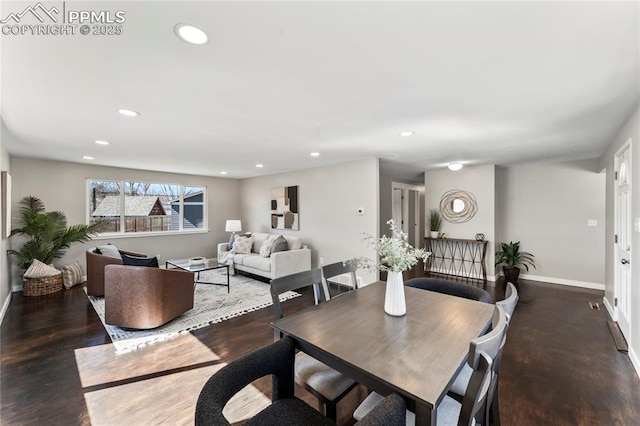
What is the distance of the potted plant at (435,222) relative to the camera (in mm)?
6098

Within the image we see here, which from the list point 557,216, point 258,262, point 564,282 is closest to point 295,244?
point 258,262

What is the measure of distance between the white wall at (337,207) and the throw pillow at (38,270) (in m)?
4.11

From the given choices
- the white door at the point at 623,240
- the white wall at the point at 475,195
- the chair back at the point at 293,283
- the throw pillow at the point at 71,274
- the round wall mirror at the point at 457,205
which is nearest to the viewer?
the chair back at the point at 293,283

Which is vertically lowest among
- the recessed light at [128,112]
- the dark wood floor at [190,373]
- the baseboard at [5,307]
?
the dark wood floor at [190,373]

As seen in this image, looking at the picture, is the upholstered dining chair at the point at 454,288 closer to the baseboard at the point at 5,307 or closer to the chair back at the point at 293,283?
the chair back at the point at 293,283

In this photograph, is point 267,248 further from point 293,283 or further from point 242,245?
point 293,283

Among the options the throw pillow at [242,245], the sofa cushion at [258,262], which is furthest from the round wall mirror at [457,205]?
the throw pillow at [242,245]

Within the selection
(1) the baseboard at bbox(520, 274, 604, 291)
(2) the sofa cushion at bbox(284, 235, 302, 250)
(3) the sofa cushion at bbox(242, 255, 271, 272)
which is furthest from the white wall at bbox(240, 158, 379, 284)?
(1) the baseboard at bbox(520, 274, 604, 291)

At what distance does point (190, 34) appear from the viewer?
1.41m

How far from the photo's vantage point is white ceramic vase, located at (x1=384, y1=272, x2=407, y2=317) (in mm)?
1679

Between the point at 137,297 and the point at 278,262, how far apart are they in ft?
7.45

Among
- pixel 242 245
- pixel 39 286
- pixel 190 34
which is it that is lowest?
pixel 39 286

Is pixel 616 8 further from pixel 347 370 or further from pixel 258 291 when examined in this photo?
pixel 258 291

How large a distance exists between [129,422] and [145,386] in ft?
1.26
